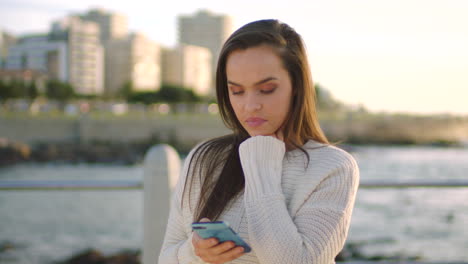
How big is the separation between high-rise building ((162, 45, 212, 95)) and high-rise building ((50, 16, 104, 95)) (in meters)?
18.1

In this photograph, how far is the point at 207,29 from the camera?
12300 centimetres

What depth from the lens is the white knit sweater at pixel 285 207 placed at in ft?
4.21

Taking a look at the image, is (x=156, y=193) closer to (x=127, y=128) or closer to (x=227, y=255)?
(x=227, y=255)

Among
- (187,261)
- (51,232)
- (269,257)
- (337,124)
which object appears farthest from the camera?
(337,124)

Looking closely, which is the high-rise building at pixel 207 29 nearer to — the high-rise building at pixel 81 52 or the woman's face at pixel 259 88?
the high-rise building at pixel 81 52

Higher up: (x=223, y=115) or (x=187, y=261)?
(x=223, y=115)

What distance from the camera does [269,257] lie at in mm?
1279

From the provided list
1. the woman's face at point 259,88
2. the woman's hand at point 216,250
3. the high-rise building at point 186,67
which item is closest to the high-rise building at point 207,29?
the high-rise building at point 186,67

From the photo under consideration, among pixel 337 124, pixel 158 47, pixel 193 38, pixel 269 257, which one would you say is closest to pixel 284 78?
pixel 269 257

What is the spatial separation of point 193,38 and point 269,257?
12606 cm

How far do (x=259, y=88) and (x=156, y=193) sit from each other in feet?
4.38

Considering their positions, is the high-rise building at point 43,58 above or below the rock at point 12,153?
above

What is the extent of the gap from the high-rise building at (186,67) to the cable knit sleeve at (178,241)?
9777 centimetres

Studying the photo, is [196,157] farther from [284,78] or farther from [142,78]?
[142,78]
